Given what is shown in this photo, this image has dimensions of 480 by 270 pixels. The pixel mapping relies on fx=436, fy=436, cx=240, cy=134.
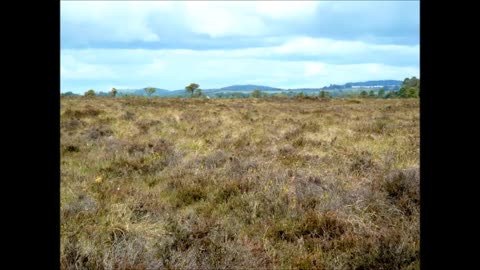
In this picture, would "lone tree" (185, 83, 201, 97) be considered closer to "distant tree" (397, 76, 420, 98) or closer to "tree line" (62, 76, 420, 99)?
"tree line" (62, 76, 420, 99)

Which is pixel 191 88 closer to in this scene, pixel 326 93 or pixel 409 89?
pixel 326 93

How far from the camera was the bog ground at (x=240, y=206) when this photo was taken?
4.48 m

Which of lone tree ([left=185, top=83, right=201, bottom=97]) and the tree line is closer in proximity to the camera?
the tree line

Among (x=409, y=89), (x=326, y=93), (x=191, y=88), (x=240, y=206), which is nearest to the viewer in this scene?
(x=240, y=206)

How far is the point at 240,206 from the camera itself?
6.48m

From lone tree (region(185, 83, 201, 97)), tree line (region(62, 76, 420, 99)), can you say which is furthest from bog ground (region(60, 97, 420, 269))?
lone tree (region(185, 83, 201, 97))

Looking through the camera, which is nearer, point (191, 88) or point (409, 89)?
point (409, 89)

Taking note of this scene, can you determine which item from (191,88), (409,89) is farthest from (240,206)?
(191,88)

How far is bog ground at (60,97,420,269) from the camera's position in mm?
4477

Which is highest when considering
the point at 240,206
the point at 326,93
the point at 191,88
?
the point at 191,88

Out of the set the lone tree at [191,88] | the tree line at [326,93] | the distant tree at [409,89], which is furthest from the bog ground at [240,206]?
the lone tree at [191,88]
